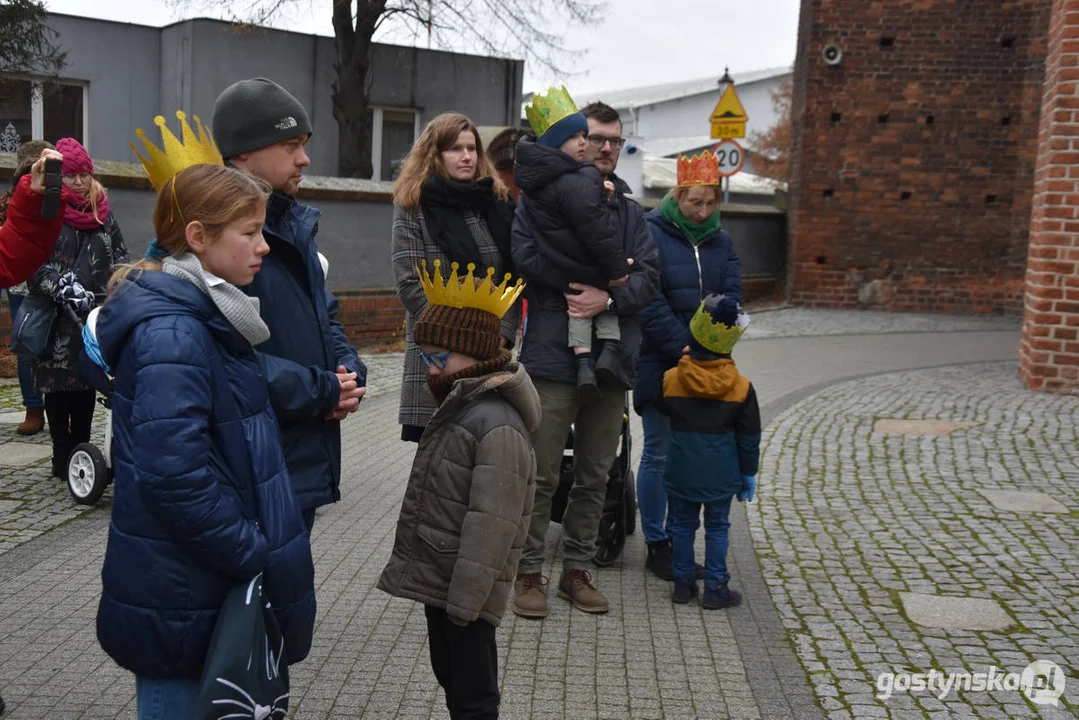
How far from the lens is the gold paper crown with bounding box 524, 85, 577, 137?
4723 mm

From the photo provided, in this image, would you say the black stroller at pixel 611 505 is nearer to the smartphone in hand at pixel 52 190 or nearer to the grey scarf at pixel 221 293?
the smartphone in hand at pixel 52 190

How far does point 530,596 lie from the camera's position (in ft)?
15.8

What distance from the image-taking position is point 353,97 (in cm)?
1742

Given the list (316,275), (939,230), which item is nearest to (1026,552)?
(316,275)

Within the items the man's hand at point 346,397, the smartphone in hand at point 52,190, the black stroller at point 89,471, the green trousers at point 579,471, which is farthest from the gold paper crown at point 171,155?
the black stroller at point 89,471

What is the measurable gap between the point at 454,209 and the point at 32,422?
4.71 metres

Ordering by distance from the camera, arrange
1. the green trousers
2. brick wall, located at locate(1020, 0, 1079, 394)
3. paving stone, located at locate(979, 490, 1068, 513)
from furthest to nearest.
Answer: brick wall, located at locate(1020, 0, 1079, 394), paving stone, located at locate(979, 490, 1068, 513), the green trousers

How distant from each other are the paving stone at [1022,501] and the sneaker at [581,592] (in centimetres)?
292

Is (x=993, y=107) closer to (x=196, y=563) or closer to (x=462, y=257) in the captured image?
(x=462, y=257)

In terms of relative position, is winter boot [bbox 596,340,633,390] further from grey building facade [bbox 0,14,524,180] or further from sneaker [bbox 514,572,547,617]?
grey building facade [bbox 0,14,524,180]

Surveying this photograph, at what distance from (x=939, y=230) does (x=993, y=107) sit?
2015 millimetres

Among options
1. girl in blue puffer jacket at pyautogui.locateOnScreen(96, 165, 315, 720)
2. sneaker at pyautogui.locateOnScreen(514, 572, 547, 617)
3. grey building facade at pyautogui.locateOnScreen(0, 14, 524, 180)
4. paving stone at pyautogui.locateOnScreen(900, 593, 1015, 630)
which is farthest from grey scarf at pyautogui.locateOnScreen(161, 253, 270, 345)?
grey building facade at pyautogui.locateOnScreen(0, 14, 524, 180)

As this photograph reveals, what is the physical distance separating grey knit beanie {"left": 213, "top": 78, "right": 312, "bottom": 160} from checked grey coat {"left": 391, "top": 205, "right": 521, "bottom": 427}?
144 centimetres

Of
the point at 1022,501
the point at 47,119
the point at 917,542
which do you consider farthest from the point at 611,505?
the point at 47,119
